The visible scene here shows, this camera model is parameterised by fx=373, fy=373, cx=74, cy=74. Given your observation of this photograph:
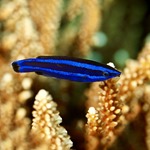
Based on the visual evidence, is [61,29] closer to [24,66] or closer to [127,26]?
[127,26]

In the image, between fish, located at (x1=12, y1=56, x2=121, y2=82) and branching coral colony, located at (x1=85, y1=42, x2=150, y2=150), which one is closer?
fish, located at (x1=12, y1=56, x2=121, y2=82)

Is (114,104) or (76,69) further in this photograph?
(114,104)

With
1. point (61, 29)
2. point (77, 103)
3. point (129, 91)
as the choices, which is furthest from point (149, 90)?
point (61, 29)

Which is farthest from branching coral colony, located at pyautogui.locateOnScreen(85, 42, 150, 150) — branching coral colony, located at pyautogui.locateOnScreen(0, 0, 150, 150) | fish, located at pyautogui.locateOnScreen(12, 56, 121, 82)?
fish, located at pyautogui.locateOnScreen(12, 56, 121, 82)

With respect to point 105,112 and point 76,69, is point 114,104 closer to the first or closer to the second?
point 105,112

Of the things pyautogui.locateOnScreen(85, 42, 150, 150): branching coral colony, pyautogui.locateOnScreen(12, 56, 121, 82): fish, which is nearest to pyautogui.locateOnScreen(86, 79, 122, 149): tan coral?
pyautogui.locateOnScreen(85, 42, 150, 150): branching coral colony

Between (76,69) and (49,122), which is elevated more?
(76,69)

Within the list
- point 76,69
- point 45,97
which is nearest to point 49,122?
point 45,97

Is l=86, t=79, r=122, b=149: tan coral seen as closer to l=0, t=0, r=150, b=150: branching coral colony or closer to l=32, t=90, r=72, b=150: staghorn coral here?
l=0, t=0, r=150, b=150: branching coral colony

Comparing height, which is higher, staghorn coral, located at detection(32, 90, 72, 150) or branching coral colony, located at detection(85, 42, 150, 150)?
branching coral colony, located at detection(85, 42, 150, 150)
